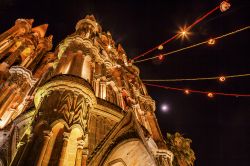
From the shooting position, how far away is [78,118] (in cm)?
898

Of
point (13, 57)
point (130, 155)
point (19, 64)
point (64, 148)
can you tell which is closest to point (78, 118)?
point (64, 148)

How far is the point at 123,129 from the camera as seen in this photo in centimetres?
1108

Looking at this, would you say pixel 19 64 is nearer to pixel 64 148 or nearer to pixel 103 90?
pixel 103 90

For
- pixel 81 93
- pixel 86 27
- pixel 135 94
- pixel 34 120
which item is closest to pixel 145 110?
pixel 135 94

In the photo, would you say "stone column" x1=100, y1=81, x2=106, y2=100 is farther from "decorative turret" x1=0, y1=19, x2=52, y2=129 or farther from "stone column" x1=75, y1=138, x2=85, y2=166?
"stone column" x1=75, y1=138, x2=85, y2=166

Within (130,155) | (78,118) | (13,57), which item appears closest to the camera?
A: (78,118)

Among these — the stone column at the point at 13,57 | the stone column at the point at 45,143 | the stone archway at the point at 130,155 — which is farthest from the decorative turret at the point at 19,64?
the stone column at the point at 45,143

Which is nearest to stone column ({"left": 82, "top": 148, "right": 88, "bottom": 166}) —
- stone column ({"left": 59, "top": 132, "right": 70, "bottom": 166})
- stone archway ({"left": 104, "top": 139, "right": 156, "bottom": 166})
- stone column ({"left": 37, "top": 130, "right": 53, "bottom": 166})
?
stone column ({"left": 59, "top": 132, "right": 70, "bottom": 166})

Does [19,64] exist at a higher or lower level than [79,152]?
higher

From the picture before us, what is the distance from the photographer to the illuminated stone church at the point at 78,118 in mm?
8008

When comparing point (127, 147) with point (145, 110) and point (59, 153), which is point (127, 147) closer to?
point (59, 153)

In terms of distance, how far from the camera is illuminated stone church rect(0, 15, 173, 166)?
8.01m

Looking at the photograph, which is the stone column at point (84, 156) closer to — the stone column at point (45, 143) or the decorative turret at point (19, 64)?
the stone column at point (45, 143)

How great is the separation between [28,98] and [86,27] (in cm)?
723
